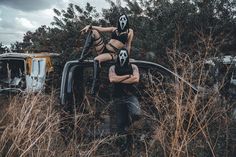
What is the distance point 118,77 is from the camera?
20.9ft

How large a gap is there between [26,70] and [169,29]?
4.31m

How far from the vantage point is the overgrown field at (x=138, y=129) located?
5055 mm

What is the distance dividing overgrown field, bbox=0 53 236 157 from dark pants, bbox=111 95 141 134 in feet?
0.37

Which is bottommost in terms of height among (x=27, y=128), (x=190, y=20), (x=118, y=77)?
(x=27, y=128)

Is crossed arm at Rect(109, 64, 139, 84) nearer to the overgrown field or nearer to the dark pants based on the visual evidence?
the dark pants

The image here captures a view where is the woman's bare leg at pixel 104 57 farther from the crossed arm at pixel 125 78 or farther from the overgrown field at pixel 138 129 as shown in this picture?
the overgrown field at pixel 138 129

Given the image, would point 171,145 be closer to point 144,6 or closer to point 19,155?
point 19,155

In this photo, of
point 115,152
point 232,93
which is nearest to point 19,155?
point 115,152

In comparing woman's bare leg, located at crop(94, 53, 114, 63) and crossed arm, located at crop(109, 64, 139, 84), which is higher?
woman's bare leg, located at crop(94, 53, 114, 63)

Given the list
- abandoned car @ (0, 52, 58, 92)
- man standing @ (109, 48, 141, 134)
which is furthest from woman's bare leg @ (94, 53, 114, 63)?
abandoned car @ (0, 52, 58, 92)

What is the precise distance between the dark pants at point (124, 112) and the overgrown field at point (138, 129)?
0.37 ft

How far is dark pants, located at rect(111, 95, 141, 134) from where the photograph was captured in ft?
19.9

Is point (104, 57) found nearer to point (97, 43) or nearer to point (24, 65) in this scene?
point (97, 43)

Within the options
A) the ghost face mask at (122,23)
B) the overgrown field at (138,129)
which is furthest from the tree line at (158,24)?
the overgrown field at (138,129)
